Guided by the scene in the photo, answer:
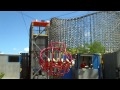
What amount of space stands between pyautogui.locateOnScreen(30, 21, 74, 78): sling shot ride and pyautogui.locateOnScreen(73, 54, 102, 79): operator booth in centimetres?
30

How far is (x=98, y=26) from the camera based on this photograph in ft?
154

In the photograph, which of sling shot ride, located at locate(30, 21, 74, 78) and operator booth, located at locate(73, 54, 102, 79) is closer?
sling shot ride, located at locate(30, 21, 74, 78)

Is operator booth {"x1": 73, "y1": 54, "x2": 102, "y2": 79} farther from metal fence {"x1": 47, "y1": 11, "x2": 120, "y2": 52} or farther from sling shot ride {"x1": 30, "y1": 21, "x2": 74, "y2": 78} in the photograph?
metal fence {"x1": 47, "y1": 11, "x2": 120, "y2": 52}

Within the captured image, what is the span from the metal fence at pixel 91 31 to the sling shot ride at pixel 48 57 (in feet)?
108

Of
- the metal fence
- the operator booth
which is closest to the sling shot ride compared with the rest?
the operator booth

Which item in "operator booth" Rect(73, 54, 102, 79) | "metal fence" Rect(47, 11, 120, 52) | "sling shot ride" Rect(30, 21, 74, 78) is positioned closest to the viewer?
"sling shot ride" Rect(30, 21, 74, 78)

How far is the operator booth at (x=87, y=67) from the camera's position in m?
9.22

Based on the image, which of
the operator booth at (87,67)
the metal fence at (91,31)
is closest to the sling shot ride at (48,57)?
the operator booth at (87,67)

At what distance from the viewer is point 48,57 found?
29.9 feet

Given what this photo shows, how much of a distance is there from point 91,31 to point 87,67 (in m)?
35.4

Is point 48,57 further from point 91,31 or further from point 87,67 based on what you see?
point 91,31

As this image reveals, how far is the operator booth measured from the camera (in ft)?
30.2

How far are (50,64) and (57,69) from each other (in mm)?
391
